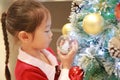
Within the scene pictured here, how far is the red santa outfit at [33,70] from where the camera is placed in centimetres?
104

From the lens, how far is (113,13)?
98cm

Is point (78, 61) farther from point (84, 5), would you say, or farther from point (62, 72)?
point (84, 5)

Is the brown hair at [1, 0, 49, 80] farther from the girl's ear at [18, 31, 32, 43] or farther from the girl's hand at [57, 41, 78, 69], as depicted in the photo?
the girl's hand at [57, 41, 78, 69]

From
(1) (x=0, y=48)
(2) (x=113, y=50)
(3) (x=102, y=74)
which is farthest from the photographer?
(1) (x=0, y=48)

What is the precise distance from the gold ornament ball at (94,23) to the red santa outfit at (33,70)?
193mm

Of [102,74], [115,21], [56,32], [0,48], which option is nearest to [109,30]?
[115,21]

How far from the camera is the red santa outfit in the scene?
3.41 feet

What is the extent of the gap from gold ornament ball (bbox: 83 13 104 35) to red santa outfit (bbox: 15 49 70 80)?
0.19 metres

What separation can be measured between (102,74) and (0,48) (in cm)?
114

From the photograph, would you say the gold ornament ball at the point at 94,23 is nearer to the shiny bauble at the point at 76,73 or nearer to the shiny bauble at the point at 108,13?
the shiny bauble at the point at 108,13

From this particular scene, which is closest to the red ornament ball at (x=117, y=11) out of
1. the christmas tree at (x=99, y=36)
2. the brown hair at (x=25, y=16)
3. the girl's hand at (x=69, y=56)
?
the christmas tree at (x=99, y=36)

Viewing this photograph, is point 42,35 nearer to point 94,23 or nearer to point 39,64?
point 39,64

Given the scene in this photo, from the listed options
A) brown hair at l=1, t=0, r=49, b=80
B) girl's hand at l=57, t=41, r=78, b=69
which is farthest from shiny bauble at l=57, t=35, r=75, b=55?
brown hair at l=1, t=0, r=49, b=80

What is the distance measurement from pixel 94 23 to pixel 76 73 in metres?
0.20
